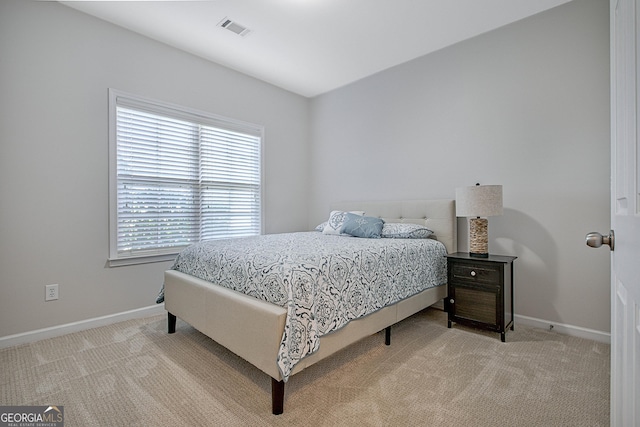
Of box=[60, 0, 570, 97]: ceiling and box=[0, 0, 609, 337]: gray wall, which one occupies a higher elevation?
box=[60, 0, 570, 97]: ceiling

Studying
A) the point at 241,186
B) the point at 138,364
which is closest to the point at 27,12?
the point at 241,186

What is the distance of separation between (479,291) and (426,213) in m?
0.96

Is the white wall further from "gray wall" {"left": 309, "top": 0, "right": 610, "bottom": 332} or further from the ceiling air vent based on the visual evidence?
"gray wall" {"left": 309, "top": 0, "right": 610, "bottom": 332}

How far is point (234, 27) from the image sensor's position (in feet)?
9.20

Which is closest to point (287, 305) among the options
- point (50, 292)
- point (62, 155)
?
point (50, 292)

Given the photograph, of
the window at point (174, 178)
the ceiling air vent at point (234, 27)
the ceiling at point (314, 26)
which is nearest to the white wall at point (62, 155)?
the window at point (174, 178)

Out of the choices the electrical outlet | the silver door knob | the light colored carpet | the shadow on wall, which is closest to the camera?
the silver door knob

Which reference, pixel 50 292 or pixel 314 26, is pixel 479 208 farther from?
pixel 50 292

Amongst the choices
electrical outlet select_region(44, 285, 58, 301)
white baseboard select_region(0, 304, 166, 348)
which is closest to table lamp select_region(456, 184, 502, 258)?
white baseboard select_region(0, 304, 166, 348)

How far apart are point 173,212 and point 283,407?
2317 mm

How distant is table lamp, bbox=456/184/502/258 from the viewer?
245cm

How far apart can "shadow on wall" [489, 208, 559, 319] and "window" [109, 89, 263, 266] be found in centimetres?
276

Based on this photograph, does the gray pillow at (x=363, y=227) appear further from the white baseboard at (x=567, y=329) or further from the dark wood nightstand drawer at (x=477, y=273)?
the white baseboard at (x=567, y=329)

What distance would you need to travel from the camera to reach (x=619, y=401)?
806mm
